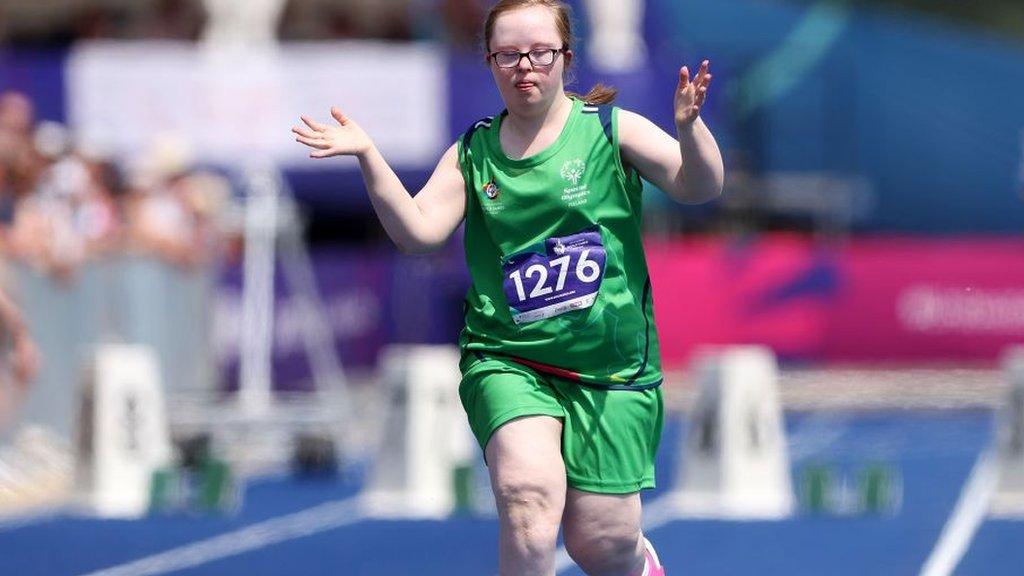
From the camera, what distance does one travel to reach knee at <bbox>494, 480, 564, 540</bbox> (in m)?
6.01

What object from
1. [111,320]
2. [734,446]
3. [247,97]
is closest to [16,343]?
[111,320]

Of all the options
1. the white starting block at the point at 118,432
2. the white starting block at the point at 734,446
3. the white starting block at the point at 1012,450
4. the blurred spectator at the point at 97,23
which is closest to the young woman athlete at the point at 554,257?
the white starting block at the point at 734,446

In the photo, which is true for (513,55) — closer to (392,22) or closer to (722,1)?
(392,22)

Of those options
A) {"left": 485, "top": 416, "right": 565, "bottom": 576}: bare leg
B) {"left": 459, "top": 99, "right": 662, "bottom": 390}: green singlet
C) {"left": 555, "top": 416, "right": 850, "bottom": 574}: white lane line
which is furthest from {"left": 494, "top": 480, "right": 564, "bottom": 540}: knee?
{"left": 555, "top": 416, "right": 850, "bottom": 574}: white lane line

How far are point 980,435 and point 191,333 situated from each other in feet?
22.8

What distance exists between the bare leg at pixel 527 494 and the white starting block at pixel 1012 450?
6542 mm

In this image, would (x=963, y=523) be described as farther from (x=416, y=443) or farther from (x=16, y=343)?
(x=16, y=343)

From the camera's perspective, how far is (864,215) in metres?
27.6

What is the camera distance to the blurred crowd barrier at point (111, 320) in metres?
13.4

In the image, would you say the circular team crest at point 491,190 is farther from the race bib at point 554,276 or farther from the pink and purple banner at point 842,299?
the pink and purple banner at point 842,299

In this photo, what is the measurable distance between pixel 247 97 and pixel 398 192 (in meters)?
14.5

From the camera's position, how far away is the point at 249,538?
36.2 feet

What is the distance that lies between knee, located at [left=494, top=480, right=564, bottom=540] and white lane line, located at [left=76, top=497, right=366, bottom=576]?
365cm

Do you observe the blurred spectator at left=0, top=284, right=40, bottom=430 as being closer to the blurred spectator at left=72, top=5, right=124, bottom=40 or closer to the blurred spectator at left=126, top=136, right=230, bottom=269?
the blurred spectator at left=126, top=136, right=230, bottom=269
